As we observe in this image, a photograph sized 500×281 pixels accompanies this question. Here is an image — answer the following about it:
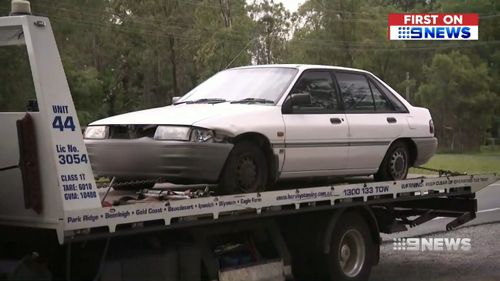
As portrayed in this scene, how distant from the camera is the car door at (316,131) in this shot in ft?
23.0

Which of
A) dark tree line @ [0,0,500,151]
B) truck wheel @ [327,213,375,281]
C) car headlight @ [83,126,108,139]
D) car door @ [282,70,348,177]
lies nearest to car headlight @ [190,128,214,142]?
car headlight @ [83,126,108,139]

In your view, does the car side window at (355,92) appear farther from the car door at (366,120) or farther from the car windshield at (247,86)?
the car windshield at (247,86)

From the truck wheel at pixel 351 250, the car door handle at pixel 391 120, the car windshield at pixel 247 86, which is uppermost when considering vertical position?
the car windshield at pixel 247 86

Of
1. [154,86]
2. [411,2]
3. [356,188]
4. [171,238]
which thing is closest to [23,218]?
[171,238]

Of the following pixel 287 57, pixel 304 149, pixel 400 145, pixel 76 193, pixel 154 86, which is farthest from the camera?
pixel 154 86

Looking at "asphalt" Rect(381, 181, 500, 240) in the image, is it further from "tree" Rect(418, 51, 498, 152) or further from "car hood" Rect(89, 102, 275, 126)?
"tree" Rect(418, 51, 498, 152)

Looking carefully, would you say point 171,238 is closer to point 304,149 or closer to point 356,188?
point 304,149

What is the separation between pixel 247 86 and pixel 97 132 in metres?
1.77

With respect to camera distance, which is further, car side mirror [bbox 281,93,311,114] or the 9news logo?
the 9news logo

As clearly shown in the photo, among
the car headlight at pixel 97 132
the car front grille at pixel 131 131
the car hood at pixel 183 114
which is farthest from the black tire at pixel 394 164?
the car headlight at pixel 97 132

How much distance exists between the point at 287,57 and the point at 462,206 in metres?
42.6

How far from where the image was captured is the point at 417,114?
8898mm

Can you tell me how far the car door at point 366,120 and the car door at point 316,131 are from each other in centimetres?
15

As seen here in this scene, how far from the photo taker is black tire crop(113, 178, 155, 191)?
6.25 m
